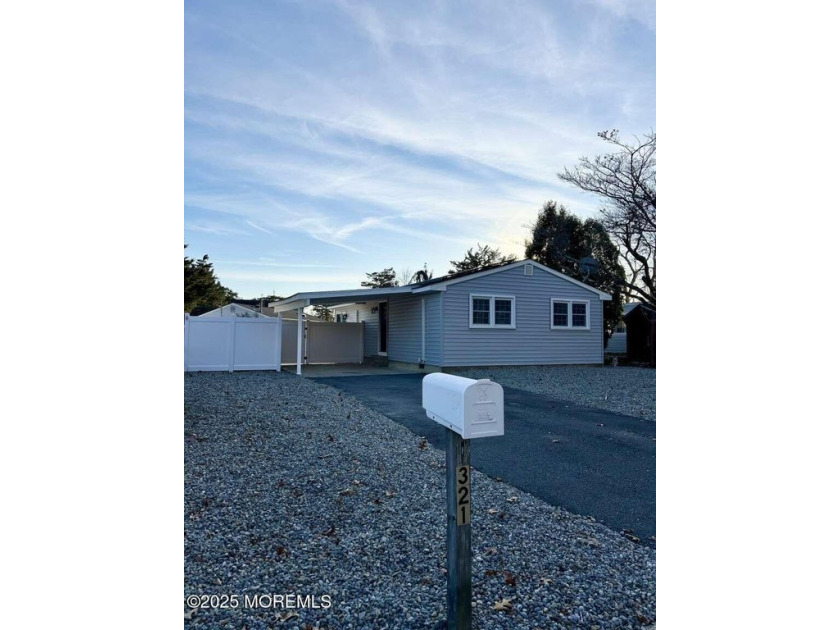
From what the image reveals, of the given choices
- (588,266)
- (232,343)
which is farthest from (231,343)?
(588,266)

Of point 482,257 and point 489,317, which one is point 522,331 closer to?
point 489,317

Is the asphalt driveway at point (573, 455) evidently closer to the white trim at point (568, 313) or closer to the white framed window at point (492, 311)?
the white framed window at point (492, 311)

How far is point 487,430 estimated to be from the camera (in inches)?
56.7

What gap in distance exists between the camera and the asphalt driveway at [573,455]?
9.91 feet

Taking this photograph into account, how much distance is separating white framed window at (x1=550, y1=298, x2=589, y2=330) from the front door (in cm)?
463

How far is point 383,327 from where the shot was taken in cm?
1455

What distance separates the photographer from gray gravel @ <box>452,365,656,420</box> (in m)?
6.95

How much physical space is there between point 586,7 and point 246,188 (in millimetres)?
2923

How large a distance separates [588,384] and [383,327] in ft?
22.3

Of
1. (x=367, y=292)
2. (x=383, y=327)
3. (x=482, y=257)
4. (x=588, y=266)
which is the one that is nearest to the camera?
(x=367, y=292)

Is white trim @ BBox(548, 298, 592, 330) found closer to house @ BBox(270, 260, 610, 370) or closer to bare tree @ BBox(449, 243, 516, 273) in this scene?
house @ BBox(270, 260, 610, 370)

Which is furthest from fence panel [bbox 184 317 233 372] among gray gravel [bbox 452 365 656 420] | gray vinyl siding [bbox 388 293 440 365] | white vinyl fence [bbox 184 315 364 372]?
gray gravel [bbox 452 365 656 420]
